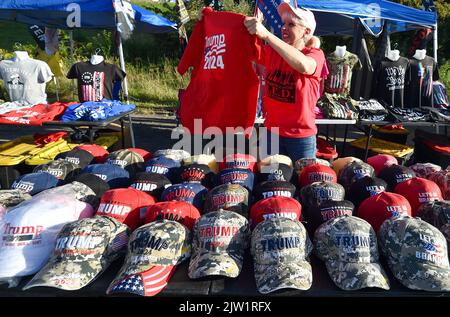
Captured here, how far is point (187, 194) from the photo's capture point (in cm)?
214

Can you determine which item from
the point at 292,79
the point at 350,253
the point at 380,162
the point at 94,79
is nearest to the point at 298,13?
the point at 292,79

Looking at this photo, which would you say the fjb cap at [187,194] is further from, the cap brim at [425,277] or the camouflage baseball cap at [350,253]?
the cap brim at [425,277]

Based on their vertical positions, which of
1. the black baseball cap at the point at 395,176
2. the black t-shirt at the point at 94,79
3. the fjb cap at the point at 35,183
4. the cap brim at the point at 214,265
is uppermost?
the black t-shirt at the point at 94,79

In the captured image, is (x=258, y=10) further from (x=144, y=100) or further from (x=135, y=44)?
(x=135, y=44)

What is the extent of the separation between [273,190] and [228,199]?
0.28m

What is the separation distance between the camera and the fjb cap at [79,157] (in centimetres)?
271

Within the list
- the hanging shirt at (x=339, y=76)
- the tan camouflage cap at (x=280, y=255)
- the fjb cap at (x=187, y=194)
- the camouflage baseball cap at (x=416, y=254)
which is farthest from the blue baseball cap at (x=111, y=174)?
the hanging shirt at (x=339, y=76)

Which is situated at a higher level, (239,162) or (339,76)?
(339,76)

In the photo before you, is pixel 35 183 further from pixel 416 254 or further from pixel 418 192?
pixel 418 192

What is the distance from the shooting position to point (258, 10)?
157 inches

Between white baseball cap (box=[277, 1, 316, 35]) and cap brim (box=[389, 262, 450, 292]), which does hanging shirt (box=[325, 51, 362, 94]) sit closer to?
white baseball cap (box=[277, 1, 316, 35])

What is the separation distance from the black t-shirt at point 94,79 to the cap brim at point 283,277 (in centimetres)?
516

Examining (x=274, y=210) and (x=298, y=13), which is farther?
(x=298, y=13)

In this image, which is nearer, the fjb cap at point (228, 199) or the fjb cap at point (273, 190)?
the fjb cap at point (228, 199)
